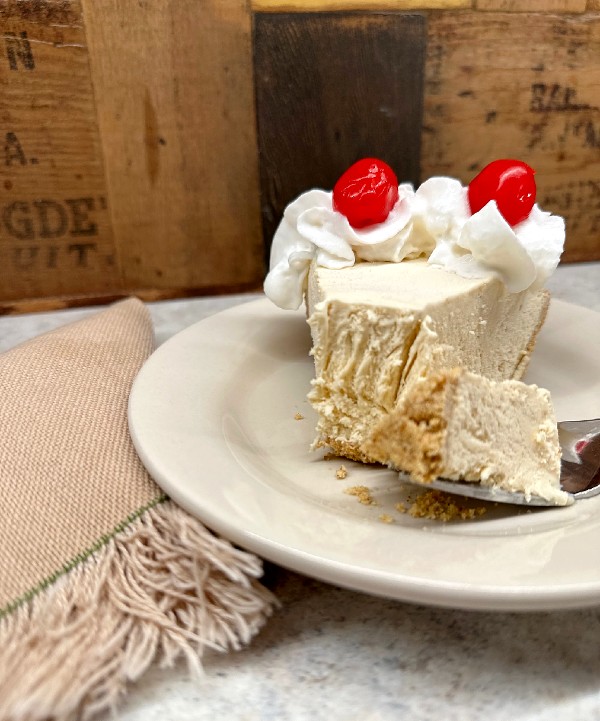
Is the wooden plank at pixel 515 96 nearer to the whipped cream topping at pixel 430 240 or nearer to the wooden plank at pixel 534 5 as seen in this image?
the wooden plank at pixel 534 5

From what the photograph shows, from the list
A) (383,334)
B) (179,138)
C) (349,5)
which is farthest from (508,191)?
(179,138)

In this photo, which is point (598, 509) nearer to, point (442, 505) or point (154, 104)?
point (442, 505)

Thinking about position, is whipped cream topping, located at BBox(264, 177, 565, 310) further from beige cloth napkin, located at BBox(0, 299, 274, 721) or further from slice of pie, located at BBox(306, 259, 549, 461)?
beige cloth napkin, located at BBox(0, 299, 274, 721)

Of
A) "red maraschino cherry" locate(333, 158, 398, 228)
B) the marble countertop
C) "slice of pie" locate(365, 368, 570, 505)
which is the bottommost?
the marble countertop

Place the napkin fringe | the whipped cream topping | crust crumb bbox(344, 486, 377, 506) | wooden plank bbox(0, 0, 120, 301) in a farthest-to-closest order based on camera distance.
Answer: wooden plank bbox(0, 0, 120, 301) < the whipped cream topping < crust crumb bbox(344, 486, 377, 506) < the napkin fringe

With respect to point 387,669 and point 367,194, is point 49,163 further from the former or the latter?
point 387,669

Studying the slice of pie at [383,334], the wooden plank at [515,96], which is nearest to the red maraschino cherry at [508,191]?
the slice of pie at [383,334]

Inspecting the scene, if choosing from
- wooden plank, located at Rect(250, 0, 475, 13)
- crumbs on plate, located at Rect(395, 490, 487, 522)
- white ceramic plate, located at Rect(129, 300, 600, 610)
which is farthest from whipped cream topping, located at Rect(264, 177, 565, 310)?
wooden plank, located at Rect(250, 0, 475, 13)

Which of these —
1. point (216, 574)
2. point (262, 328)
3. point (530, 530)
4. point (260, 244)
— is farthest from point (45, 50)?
point (530, 530)
